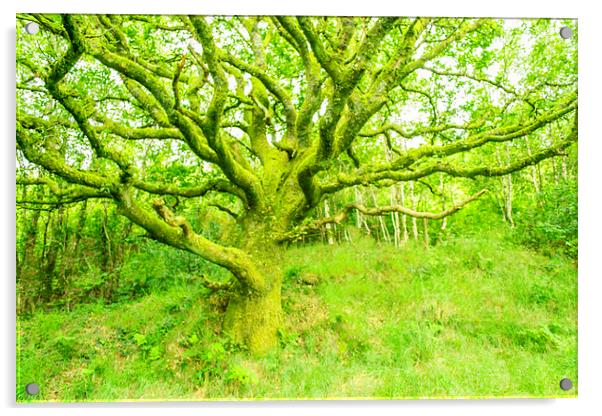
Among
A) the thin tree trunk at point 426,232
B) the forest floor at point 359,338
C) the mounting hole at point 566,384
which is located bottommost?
the mounting hole at point 566,384

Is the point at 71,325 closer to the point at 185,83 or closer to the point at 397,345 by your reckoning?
the point at 185,83

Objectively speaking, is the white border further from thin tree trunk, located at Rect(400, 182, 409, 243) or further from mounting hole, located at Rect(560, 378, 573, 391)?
thin tree trunk, located at Rect(400, 182, 409, 243)

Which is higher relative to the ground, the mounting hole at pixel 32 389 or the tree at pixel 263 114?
the tree at pixel 263 114

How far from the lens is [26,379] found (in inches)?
134

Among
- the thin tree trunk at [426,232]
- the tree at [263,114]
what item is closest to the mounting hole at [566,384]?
the tree at [263,114]

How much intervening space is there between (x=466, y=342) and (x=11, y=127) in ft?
14.9

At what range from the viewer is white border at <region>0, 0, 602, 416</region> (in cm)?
335

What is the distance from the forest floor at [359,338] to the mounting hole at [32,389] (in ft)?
0.12

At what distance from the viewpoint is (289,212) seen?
4164 mm

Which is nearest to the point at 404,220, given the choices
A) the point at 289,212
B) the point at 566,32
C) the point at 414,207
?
the point at 414,207

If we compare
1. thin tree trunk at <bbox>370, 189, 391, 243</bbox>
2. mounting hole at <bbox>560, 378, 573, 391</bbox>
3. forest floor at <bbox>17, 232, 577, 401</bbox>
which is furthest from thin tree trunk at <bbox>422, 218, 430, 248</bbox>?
mounting hole at <bbox>560, 378, 573, 391</bbox>

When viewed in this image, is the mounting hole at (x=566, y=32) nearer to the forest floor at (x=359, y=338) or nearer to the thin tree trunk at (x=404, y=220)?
the forest floor at (x=359, y=338)

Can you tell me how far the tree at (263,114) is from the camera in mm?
3107

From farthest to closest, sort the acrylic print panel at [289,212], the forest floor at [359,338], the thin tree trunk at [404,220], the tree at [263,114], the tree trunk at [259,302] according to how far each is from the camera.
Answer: the thin tree trunk at [404,220] < the tree trunk at [259,302] < the forest floor at [359,338] < the acrylic print panel at [289,212] < the tree at [263,114]
